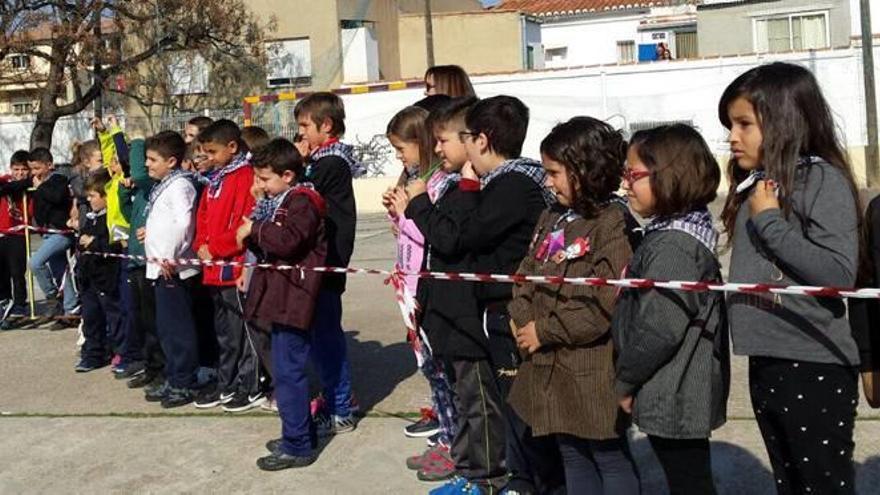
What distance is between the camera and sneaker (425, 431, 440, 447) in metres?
5.22

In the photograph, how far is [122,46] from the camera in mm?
29547

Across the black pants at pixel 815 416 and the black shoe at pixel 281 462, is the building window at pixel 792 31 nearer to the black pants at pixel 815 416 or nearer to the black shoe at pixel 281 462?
the black shoe at pixel 281 462

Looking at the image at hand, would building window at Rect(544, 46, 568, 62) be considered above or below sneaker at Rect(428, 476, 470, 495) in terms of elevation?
above

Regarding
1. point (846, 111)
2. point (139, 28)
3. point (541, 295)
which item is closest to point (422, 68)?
point (139, 28)

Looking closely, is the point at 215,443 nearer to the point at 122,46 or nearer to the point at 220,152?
the point at 220,152

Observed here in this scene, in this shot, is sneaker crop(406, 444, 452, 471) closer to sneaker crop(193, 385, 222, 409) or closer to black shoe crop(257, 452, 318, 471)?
black shoe crop(257, 452, 318, 471)

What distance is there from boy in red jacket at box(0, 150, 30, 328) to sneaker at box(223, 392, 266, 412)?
13.9ft

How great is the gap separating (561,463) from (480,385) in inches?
19.4

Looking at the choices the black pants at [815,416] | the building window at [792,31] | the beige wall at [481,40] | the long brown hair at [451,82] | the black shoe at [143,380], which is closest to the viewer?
the black pants at [815,416]

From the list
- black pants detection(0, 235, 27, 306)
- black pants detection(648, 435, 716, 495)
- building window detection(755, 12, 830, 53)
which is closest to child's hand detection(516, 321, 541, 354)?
black pants detection(648, 435, 716, 495)

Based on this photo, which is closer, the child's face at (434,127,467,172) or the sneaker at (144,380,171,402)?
Answer: the child's face at (434,127,467,172)

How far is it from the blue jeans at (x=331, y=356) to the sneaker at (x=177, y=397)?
1.07 meters

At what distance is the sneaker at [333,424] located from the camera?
5676mm

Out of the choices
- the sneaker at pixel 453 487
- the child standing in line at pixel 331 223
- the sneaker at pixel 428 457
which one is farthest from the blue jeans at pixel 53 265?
the sneaker at pixel 453 487
